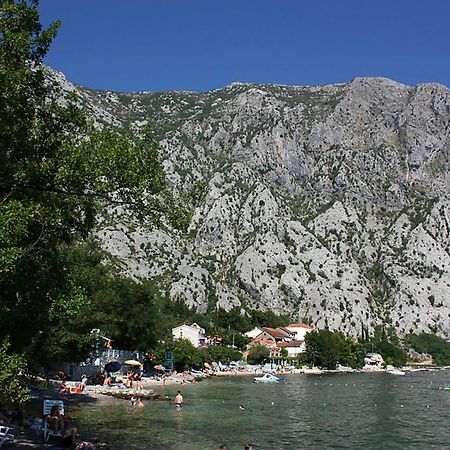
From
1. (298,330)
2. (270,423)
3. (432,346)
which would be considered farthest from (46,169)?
(432,346)

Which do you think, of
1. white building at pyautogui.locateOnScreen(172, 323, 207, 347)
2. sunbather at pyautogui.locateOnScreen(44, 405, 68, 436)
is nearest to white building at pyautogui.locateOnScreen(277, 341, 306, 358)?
white building at pyautogui.locateOnScreen(172, 323, 207, 347)

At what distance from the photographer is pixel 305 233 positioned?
159375 millimetres

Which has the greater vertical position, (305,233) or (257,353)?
(305,233)

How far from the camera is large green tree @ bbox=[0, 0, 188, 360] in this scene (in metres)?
14.4

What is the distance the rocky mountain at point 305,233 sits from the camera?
148375 millimetres

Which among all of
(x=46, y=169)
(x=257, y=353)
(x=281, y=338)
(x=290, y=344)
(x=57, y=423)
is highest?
(x=46, y=169)

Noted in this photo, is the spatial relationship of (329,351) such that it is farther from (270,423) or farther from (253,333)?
(270,423)

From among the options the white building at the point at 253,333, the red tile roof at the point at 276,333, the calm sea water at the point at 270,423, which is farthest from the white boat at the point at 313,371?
the calm sea water at the point at 270,423

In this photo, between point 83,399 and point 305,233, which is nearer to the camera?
point 83,399

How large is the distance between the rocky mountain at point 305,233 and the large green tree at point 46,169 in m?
114

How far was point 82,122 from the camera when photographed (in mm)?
16047

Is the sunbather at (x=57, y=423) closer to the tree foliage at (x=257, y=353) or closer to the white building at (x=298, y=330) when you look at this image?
the tree foliage at (x=257, y=353)

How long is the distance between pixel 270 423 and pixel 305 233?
12368 centimetres

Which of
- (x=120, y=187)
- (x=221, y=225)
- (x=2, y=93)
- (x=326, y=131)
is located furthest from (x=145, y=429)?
(x=326, y=131)
